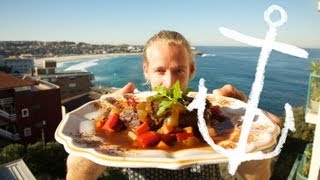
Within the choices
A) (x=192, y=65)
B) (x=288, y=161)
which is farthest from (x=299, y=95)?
(x=192, y=65)

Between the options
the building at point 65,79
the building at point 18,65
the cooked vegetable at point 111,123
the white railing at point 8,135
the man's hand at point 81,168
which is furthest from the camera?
the building at point 18,65

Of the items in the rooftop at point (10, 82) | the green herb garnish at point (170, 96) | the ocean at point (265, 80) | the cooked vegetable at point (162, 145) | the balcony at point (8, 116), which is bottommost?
the ocean at point (265, 80)

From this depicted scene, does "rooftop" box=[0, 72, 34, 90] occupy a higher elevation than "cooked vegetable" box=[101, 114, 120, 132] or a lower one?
lower

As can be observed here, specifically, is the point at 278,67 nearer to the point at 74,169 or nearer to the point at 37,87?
the point at 37,87

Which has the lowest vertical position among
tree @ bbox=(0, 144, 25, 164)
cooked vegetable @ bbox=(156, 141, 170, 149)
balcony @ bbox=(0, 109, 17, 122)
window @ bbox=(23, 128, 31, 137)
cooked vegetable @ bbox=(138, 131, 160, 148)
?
window @ bbox=(23, 128, 31, 137)

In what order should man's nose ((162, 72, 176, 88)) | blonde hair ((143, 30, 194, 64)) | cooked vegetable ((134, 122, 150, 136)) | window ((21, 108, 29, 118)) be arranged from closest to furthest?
cooked vegetable ((134, 122, 150, 136)), man's nose ((162, 72, 176, 88)), blonde hair ((143, 30, 194, 64)), window ((21, 108, 29, 118))

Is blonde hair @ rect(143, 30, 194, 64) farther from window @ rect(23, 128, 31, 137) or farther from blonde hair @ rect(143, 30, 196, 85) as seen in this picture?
window @ rect(23, 128, 31, 137)

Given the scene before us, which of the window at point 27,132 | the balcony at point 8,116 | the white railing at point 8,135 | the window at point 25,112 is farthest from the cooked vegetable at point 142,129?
the window at point 27,132

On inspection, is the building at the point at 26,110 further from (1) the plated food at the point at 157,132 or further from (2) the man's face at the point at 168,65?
(1) the plated food at the point at 157,132

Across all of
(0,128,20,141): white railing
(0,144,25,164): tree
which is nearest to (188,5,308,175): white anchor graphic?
(0,144,25,164): tree
